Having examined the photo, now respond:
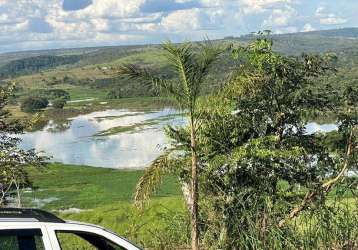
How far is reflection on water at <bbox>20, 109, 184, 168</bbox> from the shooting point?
241 feet

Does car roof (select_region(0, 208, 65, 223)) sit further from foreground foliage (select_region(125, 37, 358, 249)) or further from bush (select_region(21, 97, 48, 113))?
bush (select_region(21, 97, 48, 113))

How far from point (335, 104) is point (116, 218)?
92.4 ft

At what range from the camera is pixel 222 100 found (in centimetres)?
1157

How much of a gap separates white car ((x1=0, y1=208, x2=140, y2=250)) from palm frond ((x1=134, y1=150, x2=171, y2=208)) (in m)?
4.21

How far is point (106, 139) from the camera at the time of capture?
91.9m

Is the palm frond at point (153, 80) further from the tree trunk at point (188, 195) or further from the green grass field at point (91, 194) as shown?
the green grass field at point (91, 194)

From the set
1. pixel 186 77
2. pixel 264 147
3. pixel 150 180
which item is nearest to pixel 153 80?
pixel 186 77

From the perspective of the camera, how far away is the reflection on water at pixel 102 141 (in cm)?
7331

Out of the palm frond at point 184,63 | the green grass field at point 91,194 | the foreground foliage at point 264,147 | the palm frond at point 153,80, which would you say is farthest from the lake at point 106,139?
the palm frond at point 184,63

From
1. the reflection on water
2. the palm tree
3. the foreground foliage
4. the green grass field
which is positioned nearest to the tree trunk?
the palm tree

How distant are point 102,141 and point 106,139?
6.36ft

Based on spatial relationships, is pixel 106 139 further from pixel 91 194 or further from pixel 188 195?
pixel 188 195

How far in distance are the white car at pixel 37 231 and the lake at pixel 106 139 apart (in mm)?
48917

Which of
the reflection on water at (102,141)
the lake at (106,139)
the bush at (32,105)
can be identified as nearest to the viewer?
the lake at (106,139)
